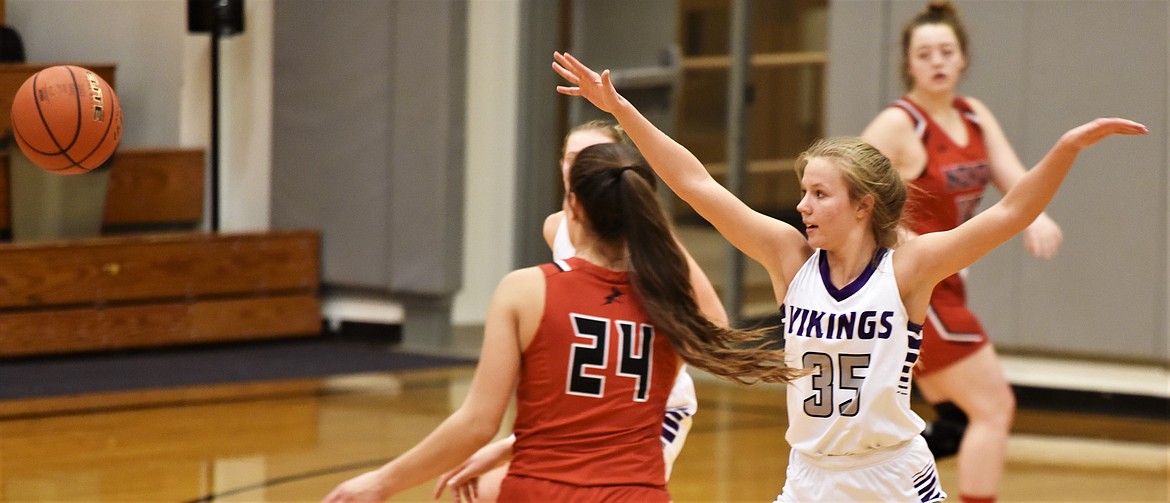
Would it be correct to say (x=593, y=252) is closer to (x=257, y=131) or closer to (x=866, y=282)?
(x=866, y=282)

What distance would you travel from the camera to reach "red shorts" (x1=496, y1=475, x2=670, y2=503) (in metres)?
2.60

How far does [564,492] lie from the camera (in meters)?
2.60

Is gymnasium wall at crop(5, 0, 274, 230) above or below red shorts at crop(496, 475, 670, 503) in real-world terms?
above

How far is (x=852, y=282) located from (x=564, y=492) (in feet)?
2.14

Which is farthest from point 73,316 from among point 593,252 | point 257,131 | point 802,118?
point 593,252

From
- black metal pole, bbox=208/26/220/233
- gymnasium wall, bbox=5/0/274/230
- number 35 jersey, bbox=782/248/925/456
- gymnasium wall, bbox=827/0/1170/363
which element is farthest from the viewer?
black metal pole, bbox=208/26/220/233

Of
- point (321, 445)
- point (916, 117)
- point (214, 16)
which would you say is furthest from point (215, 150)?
point (916, 117)

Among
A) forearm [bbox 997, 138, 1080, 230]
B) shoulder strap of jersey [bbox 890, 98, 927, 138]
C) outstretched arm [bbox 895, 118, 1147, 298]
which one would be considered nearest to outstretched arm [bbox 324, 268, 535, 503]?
outstretched arm [bbox 895, 118, 1147, 298]

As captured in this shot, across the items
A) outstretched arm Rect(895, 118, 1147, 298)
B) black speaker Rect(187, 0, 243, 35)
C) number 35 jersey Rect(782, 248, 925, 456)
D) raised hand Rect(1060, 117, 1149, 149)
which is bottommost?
number 35 jersey Rect(782, 248, 925, 456)

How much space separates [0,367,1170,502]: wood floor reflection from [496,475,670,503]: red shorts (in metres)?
2.17

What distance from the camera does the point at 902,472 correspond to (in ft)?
9.06

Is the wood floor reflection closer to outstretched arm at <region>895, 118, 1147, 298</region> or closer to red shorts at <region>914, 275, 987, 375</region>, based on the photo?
red shorts at <region>914, 275, 987, 375</region>

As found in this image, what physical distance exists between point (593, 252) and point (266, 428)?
3508 millimetres

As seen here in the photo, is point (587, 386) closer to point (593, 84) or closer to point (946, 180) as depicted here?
point (593, 84)
